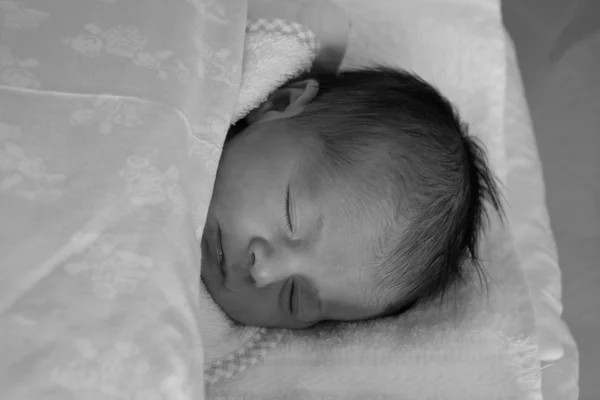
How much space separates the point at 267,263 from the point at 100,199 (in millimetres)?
268

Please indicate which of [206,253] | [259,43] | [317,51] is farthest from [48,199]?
[317,51]

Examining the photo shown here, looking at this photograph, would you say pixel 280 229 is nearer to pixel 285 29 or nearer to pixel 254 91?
pixel 254 91

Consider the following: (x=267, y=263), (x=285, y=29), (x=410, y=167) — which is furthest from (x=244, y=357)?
(x=285, y=29)

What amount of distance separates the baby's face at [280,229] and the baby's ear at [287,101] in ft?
0.23

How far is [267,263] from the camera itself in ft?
2.64

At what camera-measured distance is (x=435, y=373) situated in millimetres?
935

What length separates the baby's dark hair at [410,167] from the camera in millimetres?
848

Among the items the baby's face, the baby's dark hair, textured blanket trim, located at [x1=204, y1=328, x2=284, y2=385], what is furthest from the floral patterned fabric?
textured blanket trim, located at [x1=204, y1=328, x2=284, y2=385]

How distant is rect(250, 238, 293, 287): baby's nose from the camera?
80cm

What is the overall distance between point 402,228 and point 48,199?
0.45 m

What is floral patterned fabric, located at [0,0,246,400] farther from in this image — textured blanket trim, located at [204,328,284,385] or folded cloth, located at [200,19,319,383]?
textured blanket trim, located at [204,328,284,385]

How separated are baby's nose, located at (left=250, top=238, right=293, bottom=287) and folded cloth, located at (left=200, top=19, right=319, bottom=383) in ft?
0.39

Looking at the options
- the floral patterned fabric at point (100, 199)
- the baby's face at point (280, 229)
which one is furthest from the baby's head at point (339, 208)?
A: the floral patterned fabric at point (100, 199)

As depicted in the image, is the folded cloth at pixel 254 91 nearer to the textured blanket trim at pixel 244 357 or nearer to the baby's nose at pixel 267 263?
the textured blanket trim at pixel 244 357
